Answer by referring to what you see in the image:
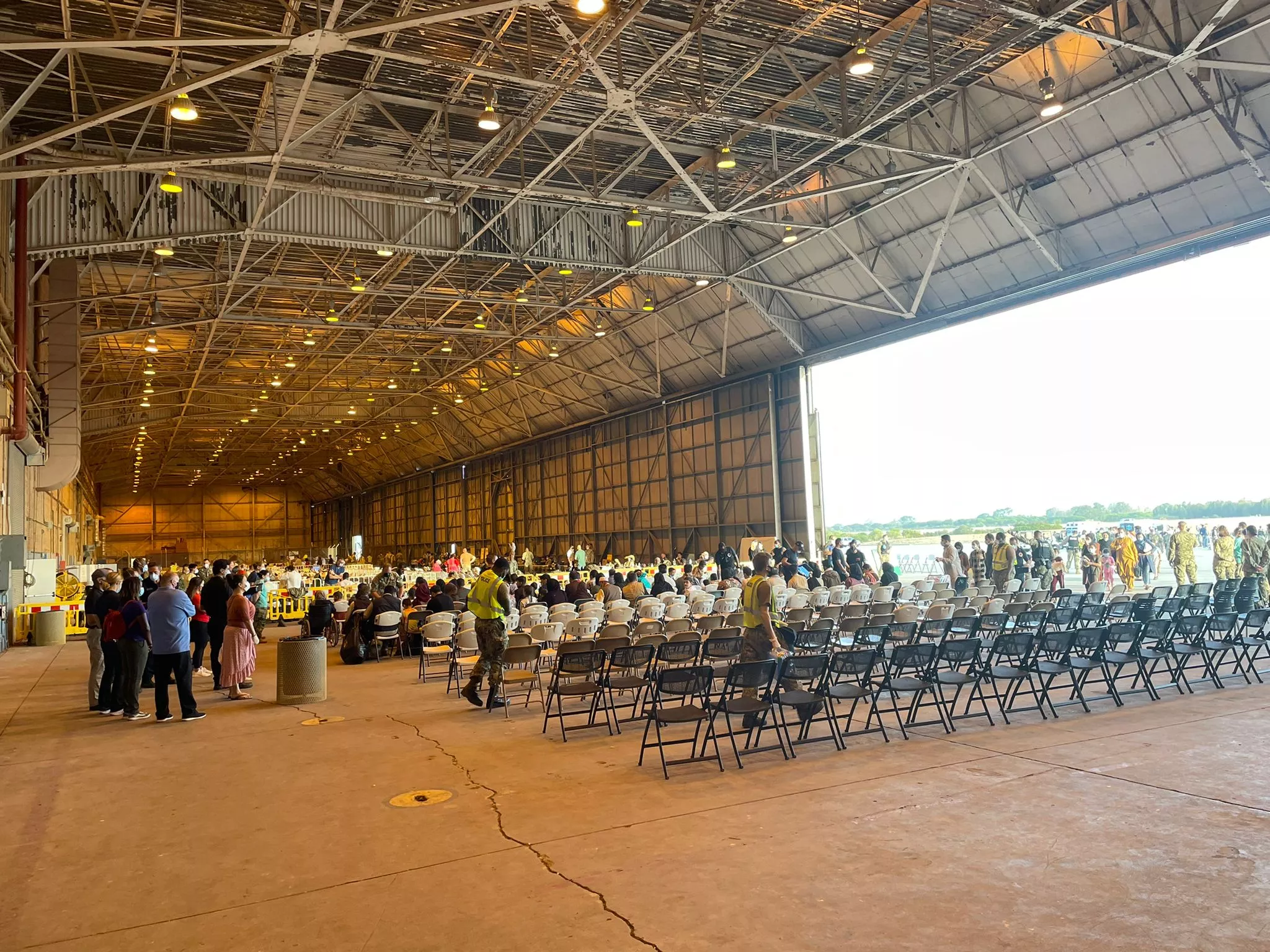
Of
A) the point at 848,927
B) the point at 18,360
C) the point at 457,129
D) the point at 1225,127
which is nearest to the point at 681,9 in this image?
the point at 457,129

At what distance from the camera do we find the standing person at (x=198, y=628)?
11.2 meters

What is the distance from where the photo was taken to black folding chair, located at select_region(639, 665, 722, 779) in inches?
257

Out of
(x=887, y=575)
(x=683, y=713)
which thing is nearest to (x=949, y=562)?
(x=887, y=575)

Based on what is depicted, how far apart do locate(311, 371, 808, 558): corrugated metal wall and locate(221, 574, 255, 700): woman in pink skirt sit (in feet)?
54.0

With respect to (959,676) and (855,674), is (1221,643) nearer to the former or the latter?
(959,676)

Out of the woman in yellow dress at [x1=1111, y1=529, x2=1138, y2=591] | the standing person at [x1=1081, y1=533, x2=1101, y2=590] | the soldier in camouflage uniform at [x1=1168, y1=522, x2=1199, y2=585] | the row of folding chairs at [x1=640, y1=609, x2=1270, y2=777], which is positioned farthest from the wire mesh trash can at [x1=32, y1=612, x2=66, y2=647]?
the woman in yellow dress at [x1=1111, y1=529, x2=1138, y2=591]

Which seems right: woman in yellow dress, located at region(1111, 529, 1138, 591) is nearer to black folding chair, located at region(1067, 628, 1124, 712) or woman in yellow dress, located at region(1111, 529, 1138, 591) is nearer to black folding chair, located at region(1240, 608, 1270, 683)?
black folding chair, located at region(1240, 608, 1270, 683)

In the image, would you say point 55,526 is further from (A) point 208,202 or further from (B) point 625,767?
(B) point 625,767

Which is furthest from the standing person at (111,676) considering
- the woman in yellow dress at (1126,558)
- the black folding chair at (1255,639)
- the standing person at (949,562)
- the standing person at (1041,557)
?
the woman in yellow dress at (1126,558)

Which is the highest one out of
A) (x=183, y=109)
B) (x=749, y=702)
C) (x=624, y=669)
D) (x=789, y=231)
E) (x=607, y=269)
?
(x=789, y=231)

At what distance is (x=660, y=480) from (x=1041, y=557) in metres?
15.1

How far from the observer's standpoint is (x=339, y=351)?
99.2 ft

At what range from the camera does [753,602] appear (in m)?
7.76

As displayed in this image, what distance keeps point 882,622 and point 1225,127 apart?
9832 millimetres
